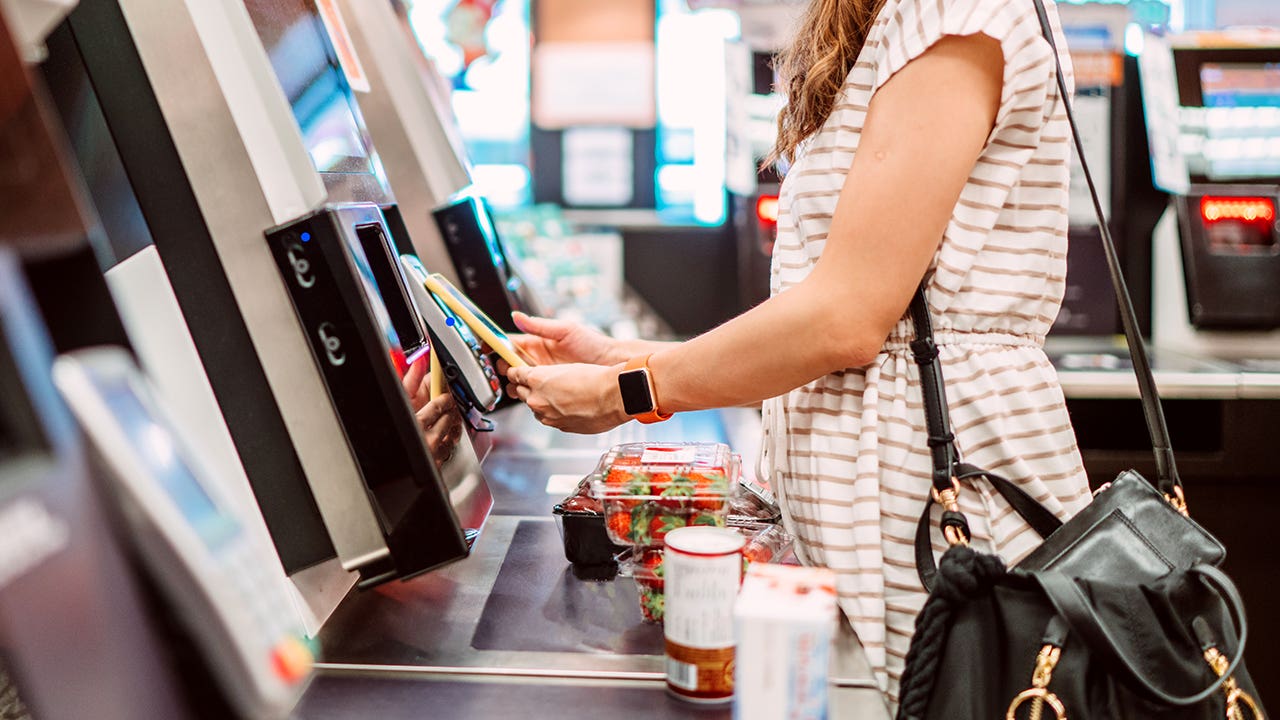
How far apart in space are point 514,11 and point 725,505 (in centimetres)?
405

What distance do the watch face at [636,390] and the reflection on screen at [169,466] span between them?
68 centimetres

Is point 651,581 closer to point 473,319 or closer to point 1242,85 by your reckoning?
point 473,319

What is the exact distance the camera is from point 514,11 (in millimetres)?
4633

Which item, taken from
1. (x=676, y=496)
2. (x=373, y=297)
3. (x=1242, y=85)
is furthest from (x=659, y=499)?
(x=1242, y=85)

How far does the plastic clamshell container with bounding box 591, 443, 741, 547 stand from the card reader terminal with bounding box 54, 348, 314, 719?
0.53 metres

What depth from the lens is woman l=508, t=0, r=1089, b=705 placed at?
3.34ft

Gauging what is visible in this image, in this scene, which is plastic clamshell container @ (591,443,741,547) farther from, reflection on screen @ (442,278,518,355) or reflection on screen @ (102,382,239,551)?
reflection on screen @ (102,382,239,551)

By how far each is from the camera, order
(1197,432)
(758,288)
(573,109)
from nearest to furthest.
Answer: (1197,432), (758,288), (573,109)

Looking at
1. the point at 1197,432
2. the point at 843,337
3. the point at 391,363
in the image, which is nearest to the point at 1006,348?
the point at 843,337

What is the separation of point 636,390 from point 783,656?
0.54 metres

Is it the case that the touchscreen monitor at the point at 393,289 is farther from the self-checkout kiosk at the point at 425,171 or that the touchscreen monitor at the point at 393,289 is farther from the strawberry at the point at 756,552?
the self-checkout kiosk at the point at 425,171

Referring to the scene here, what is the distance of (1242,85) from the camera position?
8.66ft

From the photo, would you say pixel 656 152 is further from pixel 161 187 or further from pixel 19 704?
pixel 19 704

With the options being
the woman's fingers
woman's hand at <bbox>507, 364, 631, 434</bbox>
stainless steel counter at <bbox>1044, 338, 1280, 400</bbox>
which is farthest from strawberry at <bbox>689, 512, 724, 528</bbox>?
stainless steel counter at <bbox>1044, 338, 1280, 400</bbox>
